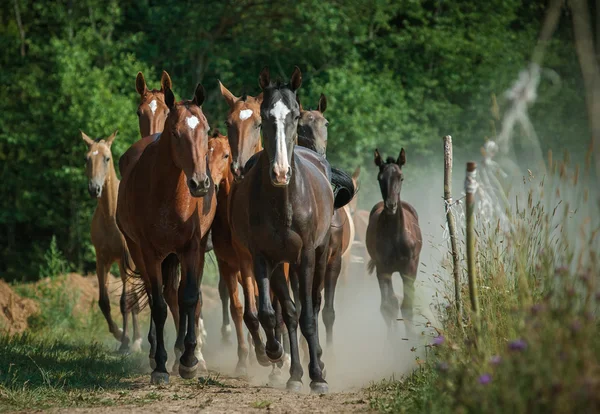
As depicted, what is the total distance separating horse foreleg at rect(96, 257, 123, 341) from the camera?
12.1m

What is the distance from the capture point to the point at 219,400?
22.4 ft

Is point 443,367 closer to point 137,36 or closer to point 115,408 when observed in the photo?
point 115,408

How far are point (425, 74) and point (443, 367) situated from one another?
67.8ft

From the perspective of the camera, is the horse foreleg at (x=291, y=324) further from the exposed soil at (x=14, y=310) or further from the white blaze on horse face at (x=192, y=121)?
the exposed soil at (x=14, y=310)

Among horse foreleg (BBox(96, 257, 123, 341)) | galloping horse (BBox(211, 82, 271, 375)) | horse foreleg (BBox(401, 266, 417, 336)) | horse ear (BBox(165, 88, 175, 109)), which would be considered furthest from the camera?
horse foreleg (BBox(96, 257, 123, 341))

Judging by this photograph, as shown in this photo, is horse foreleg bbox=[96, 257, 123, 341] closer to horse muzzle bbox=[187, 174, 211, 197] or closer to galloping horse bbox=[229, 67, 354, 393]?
galloping horse bbox=[229, 67, 354, 393]

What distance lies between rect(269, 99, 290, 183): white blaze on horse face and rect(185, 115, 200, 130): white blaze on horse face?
2.52ft

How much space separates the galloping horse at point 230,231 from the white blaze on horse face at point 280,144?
1.19m

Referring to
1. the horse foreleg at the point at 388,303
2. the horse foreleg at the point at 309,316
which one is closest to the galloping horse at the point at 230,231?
the horse foreleg at the point at 309,316

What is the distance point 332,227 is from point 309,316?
2403 millimetres

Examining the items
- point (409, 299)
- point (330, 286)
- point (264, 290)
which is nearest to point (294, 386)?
point (264, 290)

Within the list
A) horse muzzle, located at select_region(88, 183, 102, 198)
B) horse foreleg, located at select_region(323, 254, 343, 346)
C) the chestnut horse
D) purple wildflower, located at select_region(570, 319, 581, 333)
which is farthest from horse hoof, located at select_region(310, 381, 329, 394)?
horse muzzle, located at select_region(88, 183, 102, 198)

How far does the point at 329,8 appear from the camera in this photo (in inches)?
867

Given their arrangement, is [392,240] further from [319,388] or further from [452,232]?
[319,388]
